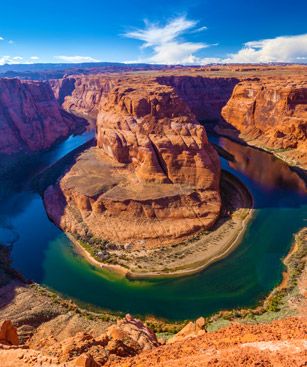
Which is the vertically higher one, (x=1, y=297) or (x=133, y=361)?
(x=133, y=361)

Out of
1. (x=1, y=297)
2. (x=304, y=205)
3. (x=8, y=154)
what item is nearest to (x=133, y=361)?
(x=1, y=297)

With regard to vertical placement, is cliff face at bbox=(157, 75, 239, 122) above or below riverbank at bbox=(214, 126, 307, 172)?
above

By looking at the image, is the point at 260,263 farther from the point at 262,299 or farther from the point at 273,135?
the point at 273,135

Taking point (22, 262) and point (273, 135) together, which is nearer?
point (22, 262)

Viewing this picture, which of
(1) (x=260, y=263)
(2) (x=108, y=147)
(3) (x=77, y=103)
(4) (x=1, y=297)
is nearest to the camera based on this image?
(4) (x=1, y=297)

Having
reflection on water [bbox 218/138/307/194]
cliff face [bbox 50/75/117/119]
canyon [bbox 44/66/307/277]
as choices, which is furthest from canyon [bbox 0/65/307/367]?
cliff face [bbox 50/75/117/119]

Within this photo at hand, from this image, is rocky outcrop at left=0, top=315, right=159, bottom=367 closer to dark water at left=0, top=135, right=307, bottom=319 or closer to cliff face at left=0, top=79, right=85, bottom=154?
dark water at left=0, top=135, right=307, bottom=319
